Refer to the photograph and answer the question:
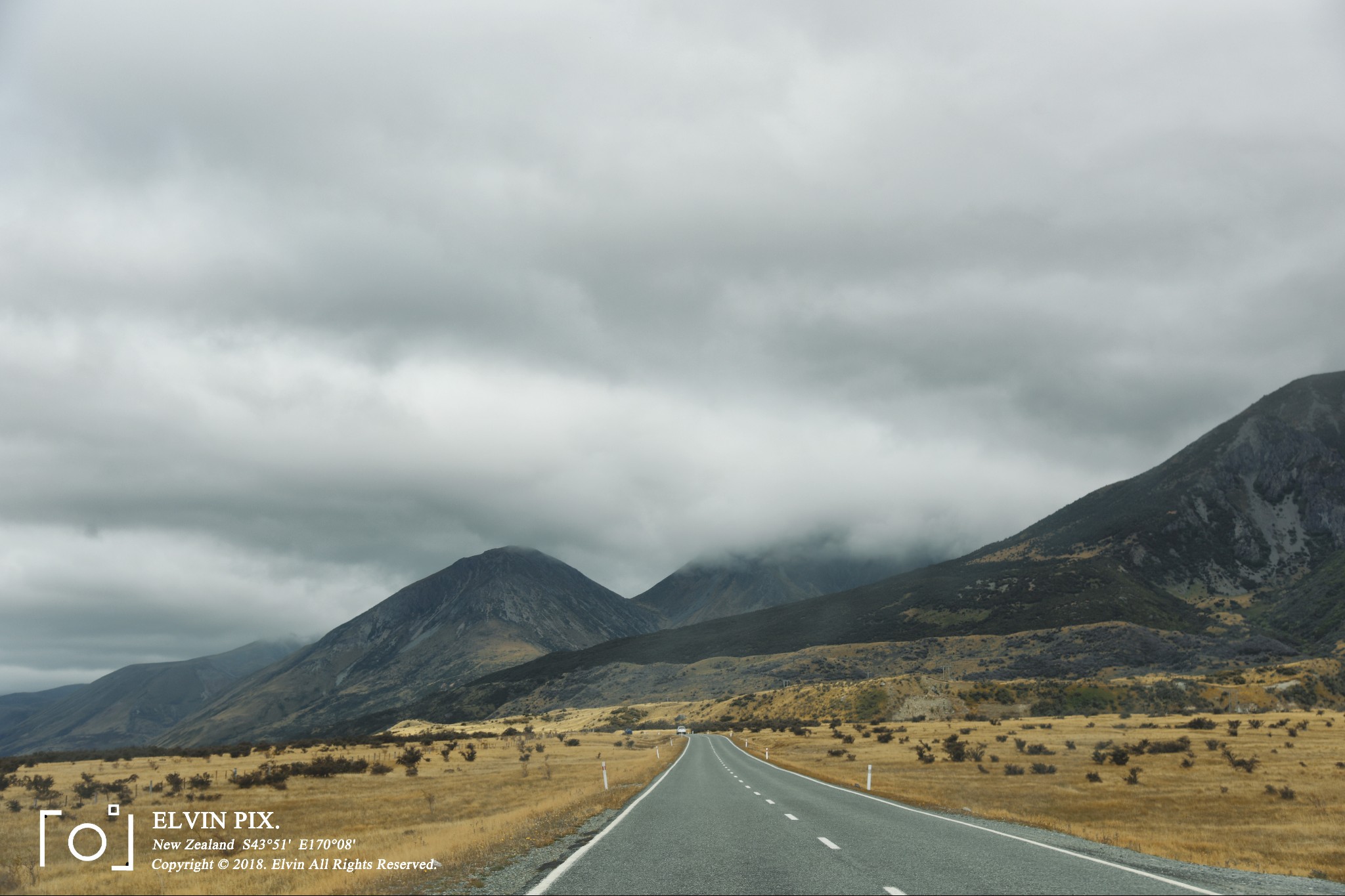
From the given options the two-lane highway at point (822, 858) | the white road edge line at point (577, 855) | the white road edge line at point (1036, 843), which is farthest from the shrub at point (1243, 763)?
the white road edge line at point (577, 855)

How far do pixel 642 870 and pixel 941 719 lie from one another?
96.4 meters

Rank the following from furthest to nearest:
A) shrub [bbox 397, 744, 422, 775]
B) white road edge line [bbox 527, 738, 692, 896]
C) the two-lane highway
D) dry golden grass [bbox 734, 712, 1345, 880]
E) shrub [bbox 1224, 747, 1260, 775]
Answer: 1. shrub [bbox 397, 744, 422, 775]
2. shrub [bbox 1224, 747, 1260, 775]
3. dry golden grass [bbox 734, 712, 1345, 880]
4. white road edge line [bbox 527, 738, 692, 896]
5. the two-lane highway

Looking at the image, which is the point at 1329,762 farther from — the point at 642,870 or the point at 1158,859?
the point at 642,870

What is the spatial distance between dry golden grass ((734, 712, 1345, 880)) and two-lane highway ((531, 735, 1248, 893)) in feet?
14.3

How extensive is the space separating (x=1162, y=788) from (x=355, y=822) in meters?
31.3

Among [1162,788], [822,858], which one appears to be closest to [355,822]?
[822,858]

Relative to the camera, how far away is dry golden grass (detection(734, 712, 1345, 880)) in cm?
1950

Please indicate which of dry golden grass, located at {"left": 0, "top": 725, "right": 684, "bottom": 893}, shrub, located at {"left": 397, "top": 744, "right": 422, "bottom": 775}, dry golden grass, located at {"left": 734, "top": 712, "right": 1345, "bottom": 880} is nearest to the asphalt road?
dry golden grass, located at {"left": 0, "top": 725, "right": 684, "bottom": 893}

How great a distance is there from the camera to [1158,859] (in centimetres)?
1484

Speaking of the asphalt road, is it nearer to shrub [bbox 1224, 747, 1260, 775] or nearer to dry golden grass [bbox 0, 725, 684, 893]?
dry golden grass [bbox 0, 725, 684, 893]

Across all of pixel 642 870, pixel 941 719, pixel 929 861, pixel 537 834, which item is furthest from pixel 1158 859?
pixel 941 719

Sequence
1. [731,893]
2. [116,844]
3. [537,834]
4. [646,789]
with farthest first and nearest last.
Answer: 1. [646,789]
2. [116,844]
3. [537,834]
4. [731,893]

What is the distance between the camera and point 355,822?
26.1 metres

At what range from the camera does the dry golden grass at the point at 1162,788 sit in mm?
19500
